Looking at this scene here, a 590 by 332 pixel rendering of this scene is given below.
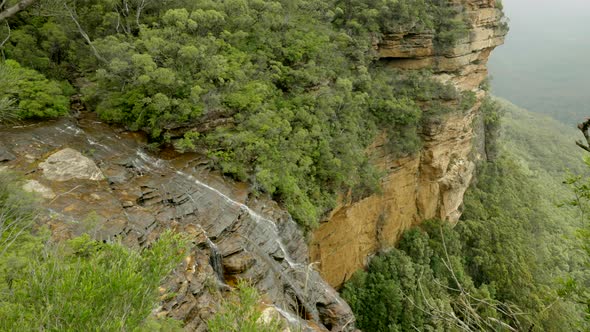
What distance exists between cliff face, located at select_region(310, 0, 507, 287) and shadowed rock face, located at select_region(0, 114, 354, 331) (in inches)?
261

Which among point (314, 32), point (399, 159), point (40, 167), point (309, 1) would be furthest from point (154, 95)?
point (399, 159)

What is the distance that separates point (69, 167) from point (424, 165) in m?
18.6

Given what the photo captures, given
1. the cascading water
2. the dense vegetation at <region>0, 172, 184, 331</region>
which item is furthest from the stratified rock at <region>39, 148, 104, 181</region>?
the dense vegetation at <region>0, 172, 184, 331</region>

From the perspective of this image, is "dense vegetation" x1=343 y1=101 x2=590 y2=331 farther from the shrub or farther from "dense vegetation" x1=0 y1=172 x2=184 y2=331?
the shrub

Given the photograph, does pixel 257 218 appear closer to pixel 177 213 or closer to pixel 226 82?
pixel 177 213

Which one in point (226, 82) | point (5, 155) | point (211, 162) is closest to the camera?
point (5, 155)

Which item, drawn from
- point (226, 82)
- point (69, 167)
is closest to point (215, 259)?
point (69, 167)

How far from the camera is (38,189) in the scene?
9227 mm

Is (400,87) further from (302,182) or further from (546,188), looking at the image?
(546,188)

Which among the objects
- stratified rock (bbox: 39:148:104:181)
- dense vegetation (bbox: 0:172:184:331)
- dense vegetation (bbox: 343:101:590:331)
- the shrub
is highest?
the shrub

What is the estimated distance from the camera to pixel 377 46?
22.1 m

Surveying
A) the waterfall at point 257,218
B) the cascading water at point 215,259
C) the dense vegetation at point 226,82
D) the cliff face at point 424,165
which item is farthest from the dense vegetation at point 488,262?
the cascading water at point 215,259

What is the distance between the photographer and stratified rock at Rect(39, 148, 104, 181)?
9.96 m

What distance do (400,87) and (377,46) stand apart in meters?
2.80
